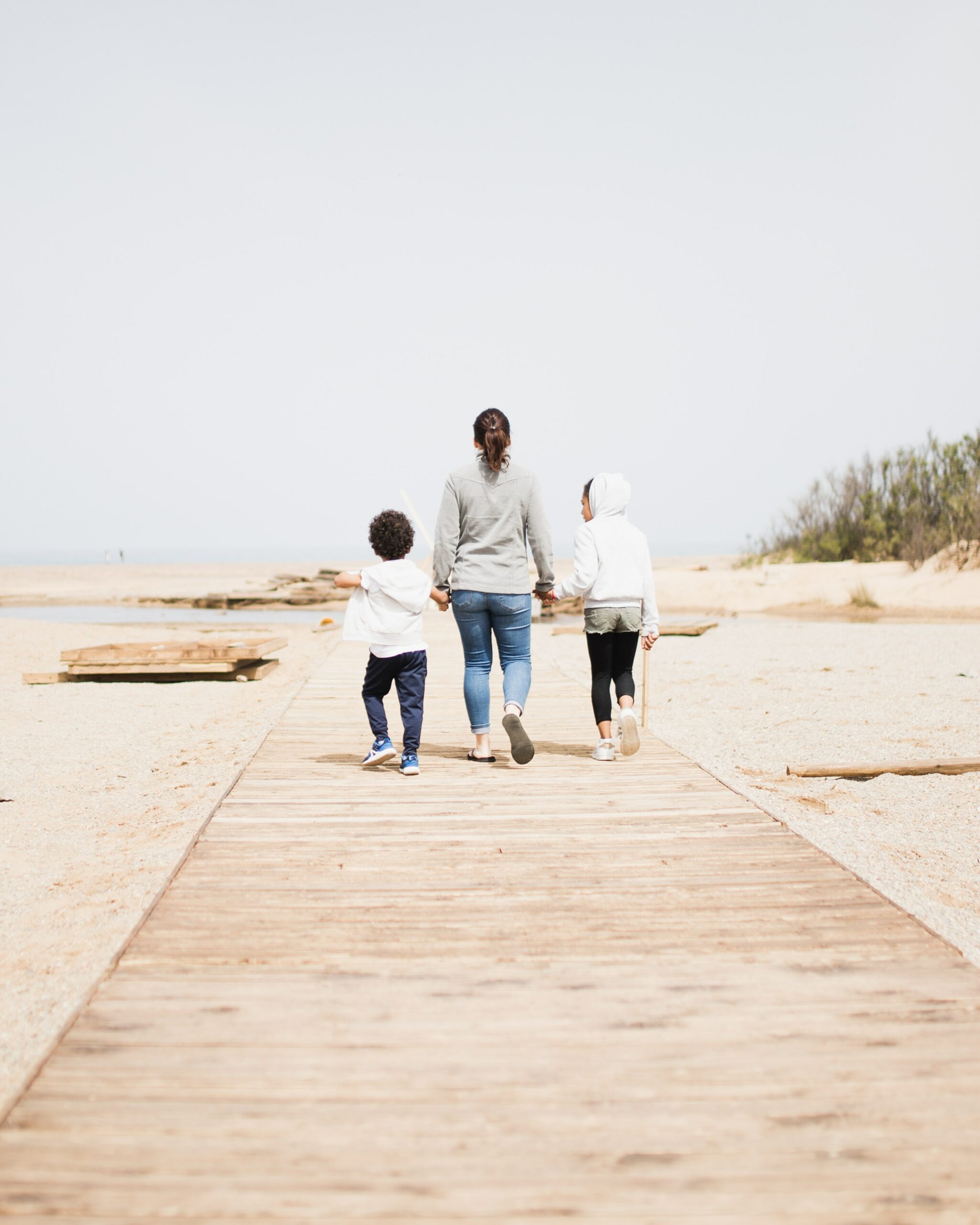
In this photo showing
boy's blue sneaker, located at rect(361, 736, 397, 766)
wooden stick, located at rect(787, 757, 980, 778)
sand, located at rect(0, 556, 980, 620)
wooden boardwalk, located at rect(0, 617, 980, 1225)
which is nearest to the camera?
wooden boardwalk, located at rect(0, 617, 980, 1225)

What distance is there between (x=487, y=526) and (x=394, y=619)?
79 centimetres

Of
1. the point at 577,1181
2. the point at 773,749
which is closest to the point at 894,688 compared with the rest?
the point at 773,749

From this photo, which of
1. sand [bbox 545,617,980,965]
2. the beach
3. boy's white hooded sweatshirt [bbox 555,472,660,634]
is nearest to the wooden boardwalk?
the beach

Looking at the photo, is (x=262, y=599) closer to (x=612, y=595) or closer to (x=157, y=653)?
(x=157, y=653)

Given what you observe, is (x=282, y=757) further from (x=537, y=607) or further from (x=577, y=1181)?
(x=537, y=607)

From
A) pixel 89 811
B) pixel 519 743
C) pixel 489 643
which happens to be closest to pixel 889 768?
pixel 519 743

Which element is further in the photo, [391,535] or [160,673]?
[160,673]

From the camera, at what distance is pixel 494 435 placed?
5.18 m

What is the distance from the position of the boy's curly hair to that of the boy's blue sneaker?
1129 millimetres

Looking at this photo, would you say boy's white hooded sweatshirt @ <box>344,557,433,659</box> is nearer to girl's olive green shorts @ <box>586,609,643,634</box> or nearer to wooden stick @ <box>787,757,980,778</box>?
girl's olive green shorts @ <box>586,609,643,634</box>

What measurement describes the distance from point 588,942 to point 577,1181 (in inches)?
45.4

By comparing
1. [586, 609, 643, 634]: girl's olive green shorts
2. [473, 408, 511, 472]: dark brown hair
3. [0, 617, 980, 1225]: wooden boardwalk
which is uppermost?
[473, 408, 511, 472]: dark brown hair

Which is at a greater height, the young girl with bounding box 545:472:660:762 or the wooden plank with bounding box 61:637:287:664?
the young girl with bounding box 545:472:660:762

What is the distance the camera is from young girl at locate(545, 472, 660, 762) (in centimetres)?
566
